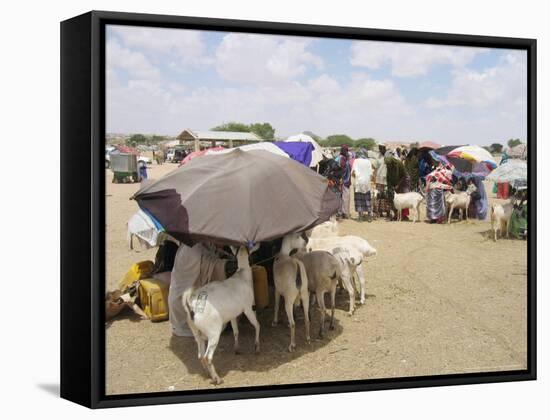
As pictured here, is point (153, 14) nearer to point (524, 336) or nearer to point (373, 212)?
point (524, 336)

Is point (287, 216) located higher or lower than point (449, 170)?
lower

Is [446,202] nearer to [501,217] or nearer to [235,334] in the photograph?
[501,217]

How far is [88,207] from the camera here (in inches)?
231

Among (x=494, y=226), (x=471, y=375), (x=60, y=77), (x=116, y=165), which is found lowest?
(x=471, y=375)

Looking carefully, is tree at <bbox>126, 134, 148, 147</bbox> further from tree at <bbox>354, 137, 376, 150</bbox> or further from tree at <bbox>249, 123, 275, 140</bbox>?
tree at <bbox>354, 137, 376, 150</bbox>

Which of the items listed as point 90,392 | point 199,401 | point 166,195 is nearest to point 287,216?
point 166,195

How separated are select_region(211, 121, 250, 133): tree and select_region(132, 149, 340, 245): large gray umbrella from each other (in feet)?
6.01

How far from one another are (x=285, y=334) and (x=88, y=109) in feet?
10.6

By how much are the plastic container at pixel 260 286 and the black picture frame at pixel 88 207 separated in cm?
138

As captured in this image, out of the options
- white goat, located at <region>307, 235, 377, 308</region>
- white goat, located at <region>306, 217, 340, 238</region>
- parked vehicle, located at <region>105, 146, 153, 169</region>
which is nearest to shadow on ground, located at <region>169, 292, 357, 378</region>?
white goat, located at <region>307, 235, 377, 308</region>

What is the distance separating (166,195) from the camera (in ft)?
22.0

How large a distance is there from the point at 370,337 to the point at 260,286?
1.35m

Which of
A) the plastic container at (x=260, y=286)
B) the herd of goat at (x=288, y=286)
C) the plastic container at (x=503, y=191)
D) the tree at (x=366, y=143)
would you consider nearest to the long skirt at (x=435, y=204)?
the plastic container at (x=503, y=191)

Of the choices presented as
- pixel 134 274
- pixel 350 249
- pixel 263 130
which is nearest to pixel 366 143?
pixel 263 130
